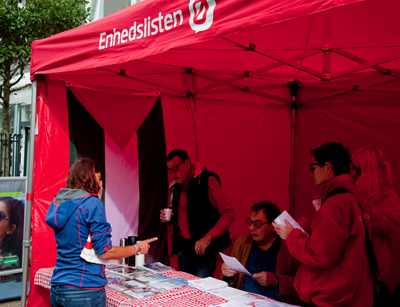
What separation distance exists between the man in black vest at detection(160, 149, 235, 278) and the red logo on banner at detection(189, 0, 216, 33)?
1.89 m

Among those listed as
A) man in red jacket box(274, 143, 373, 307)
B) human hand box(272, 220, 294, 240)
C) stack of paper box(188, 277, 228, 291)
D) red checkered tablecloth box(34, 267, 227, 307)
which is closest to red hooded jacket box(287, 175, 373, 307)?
man in red jacket box(274, 143, 373, 307)

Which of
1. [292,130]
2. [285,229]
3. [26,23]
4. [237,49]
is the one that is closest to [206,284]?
[285,229]

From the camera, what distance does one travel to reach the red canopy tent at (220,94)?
3.13 meters

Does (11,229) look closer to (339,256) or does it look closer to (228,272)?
(228,272)

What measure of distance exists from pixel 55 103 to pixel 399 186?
3.78 m

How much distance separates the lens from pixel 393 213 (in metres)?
3.36

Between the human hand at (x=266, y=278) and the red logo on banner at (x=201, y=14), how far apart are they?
185 centimetres

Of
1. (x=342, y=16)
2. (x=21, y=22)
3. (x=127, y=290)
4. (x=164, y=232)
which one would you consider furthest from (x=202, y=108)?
(x=21, y=22)

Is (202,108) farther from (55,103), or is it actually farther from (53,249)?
(53,249)

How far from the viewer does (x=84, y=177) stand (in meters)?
2.53

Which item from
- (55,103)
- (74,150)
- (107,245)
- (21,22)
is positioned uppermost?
(21,22)

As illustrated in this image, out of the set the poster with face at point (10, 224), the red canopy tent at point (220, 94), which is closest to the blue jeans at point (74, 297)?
the red canopy tent at point (220, 94)

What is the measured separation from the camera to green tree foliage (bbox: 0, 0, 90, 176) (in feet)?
26.5

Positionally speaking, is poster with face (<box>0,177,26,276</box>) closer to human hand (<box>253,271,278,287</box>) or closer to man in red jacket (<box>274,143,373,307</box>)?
human hand (<box>253,271,278,287</box>)
